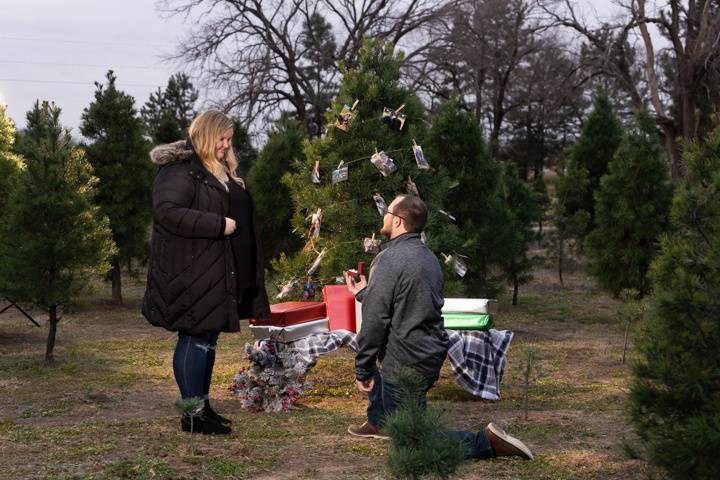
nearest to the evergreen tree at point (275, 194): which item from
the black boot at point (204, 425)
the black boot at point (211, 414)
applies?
the black boot at point (211, 414)

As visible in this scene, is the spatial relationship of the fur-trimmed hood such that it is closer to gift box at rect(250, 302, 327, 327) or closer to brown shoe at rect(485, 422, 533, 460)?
gift box at rect(250, 302, 327, 327)

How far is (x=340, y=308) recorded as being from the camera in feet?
23.4

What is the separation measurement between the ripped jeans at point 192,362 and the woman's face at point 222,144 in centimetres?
111

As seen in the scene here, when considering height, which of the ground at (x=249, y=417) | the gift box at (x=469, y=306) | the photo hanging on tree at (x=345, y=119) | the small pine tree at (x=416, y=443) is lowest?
the ground at (x=249, y=417)

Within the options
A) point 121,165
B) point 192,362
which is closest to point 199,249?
point 192,362

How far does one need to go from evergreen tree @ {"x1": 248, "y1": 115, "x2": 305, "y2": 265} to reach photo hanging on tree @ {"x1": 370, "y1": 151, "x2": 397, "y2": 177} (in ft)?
22.8

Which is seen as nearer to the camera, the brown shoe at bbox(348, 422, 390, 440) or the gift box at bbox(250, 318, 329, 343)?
the brown shoe at bbox(348, 422, 390, 440)

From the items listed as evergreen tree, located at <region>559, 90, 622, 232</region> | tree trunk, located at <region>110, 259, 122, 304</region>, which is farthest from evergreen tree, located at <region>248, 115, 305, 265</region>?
evergreen tree, located at <region>559, 90, 622, 232</region>

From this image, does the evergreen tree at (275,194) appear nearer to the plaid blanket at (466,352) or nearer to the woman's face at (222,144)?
the plaid blanket at (466,352)

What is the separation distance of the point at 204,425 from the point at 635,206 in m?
8.23

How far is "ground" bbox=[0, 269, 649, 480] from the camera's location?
504 cm

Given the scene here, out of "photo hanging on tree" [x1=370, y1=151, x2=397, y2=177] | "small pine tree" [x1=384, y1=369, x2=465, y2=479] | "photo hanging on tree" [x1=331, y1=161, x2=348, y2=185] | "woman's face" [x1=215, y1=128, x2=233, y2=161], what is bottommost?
"small pine tree" [x1=384, y1=369, x2=465, y2=479]

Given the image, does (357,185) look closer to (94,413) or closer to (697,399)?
(94,413)

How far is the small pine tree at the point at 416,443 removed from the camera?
3.40 meters
